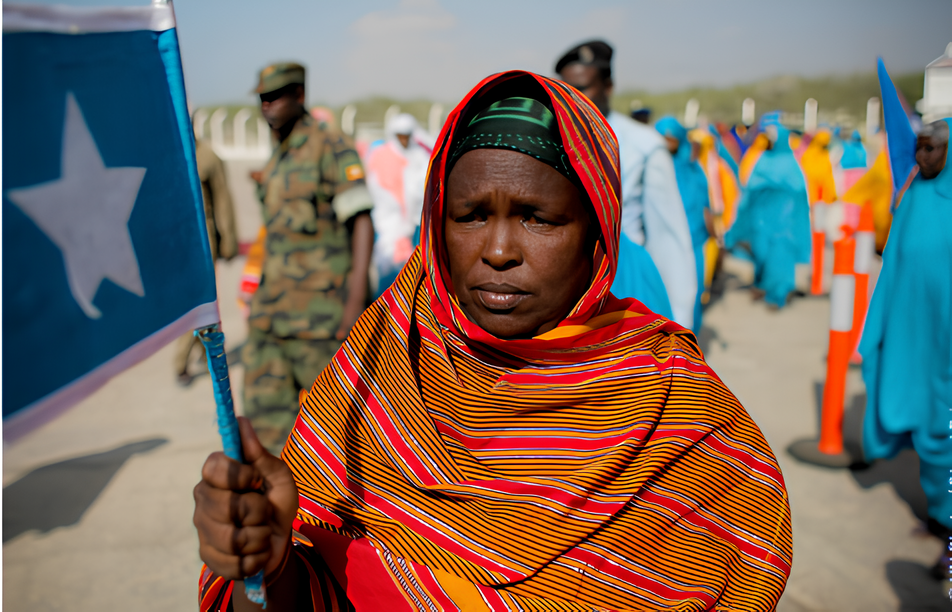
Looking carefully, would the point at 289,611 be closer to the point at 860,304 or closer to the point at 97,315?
the point at 97,315

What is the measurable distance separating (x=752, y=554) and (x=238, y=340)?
694 cm

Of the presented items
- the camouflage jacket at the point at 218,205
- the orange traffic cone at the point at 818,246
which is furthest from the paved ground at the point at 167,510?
the orange traffic cone at the point at 818,246

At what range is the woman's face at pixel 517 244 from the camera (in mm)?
1501

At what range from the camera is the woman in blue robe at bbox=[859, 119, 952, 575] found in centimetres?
358

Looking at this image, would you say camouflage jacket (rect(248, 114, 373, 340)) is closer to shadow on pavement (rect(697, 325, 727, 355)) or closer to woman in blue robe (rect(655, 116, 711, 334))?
shadow on pavement (rect(697, 325, 727, 355))

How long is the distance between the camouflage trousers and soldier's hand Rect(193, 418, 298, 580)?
2.90m

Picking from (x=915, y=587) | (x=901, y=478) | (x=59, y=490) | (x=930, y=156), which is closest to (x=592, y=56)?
(x=930, y=156)

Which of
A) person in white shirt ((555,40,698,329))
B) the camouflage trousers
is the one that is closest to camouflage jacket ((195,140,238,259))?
the camouflage trousers

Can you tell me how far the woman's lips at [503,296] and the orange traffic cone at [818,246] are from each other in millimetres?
9863

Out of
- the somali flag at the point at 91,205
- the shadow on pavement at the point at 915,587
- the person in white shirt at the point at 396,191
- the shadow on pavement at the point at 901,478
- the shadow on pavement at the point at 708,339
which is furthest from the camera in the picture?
the shadow on pavement at the point at 708,339

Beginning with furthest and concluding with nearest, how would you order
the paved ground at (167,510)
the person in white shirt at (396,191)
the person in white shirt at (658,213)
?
the person in white shirt at (396,191)
the person in white shirt at (658,213)
the paved ground at (167,510)

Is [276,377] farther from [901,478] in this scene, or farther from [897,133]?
[901,478]

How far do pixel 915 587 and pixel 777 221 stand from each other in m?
7.18

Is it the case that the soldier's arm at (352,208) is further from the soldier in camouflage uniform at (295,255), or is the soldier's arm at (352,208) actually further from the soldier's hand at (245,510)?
the soldier's hand at (245,510)
